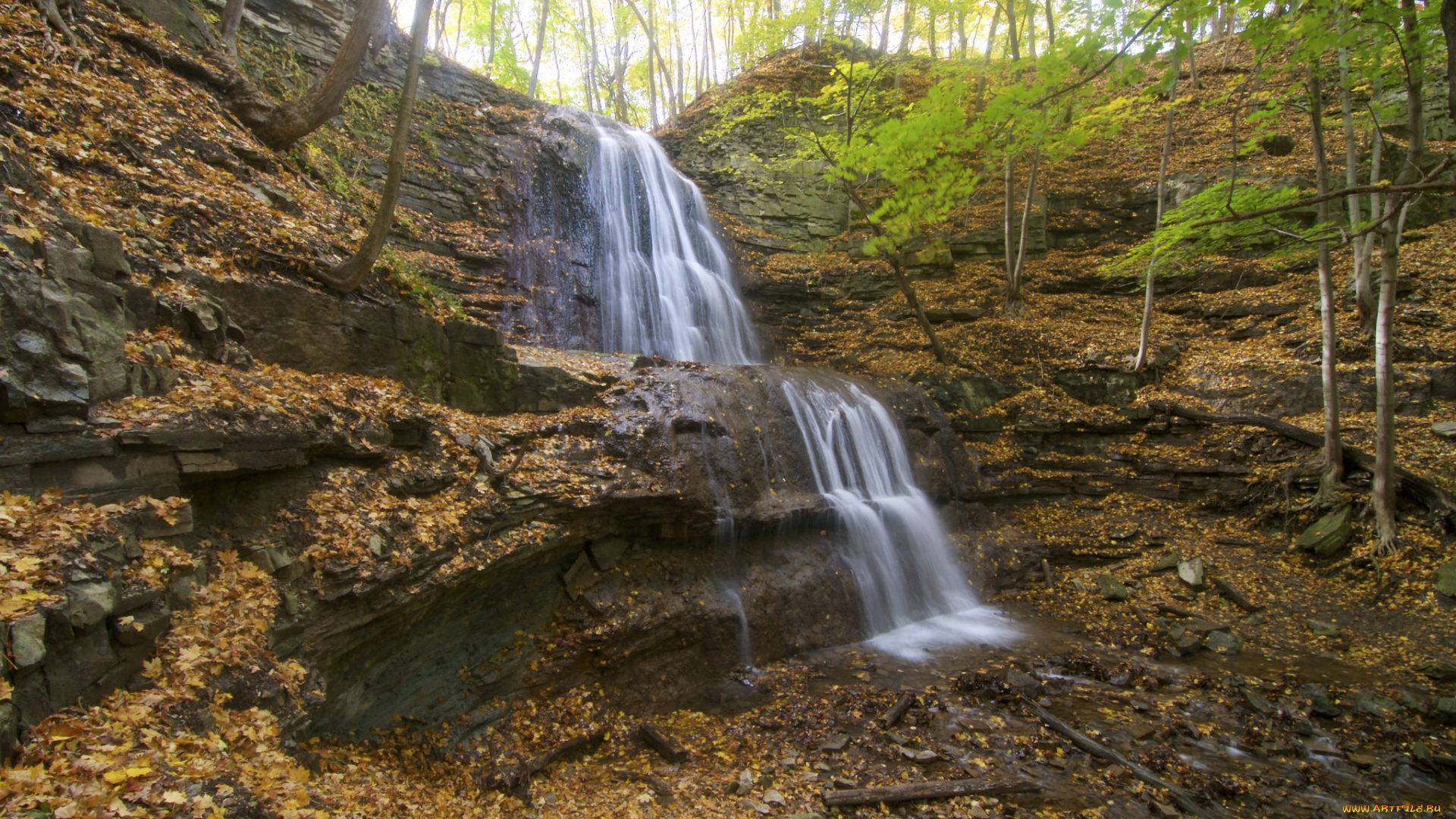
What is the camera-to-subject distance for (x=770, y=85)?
21047mm

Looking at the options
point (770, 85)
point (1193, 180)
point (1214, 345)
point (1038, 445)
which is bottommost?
point (1038, 445)

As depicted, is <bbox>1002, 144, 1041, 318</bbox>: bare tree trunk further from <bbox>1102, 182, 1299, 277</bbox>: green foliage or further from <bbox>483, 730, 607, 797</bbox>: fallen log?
<bbox>483, 730, 607, 797</bbox>: fallen log

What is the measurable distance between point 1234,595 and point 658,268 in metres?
12.1

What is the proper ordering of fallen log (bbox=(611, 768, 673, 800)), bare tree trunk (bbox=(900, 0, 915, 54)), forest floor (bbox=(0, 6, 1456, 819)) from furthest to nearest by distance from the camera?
1. bare tree trunk (bbox=(900, 0, 915, 54))
2. fallen log (bbox=(611, 768, 673, 800))
3. forest floor (bbox=(0, 6, 1456, 819))

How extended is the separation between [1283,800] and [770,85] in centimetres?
2199

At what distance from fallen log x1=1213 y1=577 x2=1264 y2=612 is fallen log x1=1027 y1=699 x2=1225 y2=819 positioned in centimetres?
436

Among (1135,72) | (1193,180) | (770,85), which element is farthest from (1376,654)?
(770,85)

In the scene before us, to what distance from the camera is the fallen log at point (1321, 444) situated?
7.90 metres

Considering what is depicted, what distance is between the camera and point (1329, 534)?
337 inches

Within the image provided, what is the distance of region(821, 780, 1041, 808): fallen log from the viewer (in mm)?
5000

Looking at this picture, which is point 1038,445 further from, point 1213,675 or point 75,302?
point 75,302

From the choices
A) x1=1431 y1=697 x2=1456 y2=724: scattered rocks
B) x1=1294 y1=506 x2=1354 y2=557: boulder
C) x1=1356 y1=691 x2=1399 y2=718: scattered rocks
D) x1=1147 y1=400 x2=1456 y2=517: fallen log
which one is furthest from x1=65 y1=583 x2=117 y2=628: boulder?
x1=1147 y1=400 x2=1456 y2=517: fallen log

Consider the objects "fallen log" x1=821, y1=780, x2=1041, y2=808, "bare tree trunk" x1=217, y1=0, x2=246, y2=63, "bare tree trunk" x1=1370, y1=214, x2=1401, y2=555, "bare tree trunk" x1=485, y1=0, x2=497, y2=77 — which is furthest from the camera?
"bare tree trunk" x1=485, y1=0, x2=497, y2=77

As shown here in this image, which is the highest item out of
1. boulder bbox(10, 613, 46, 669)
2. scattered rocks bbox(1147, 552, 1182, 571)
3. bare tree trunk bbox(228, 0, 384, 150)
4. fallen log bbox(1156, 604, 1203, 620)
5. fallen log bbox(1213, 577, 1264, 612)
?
bare tree trunk bbox(228, 0, 384, 150)
